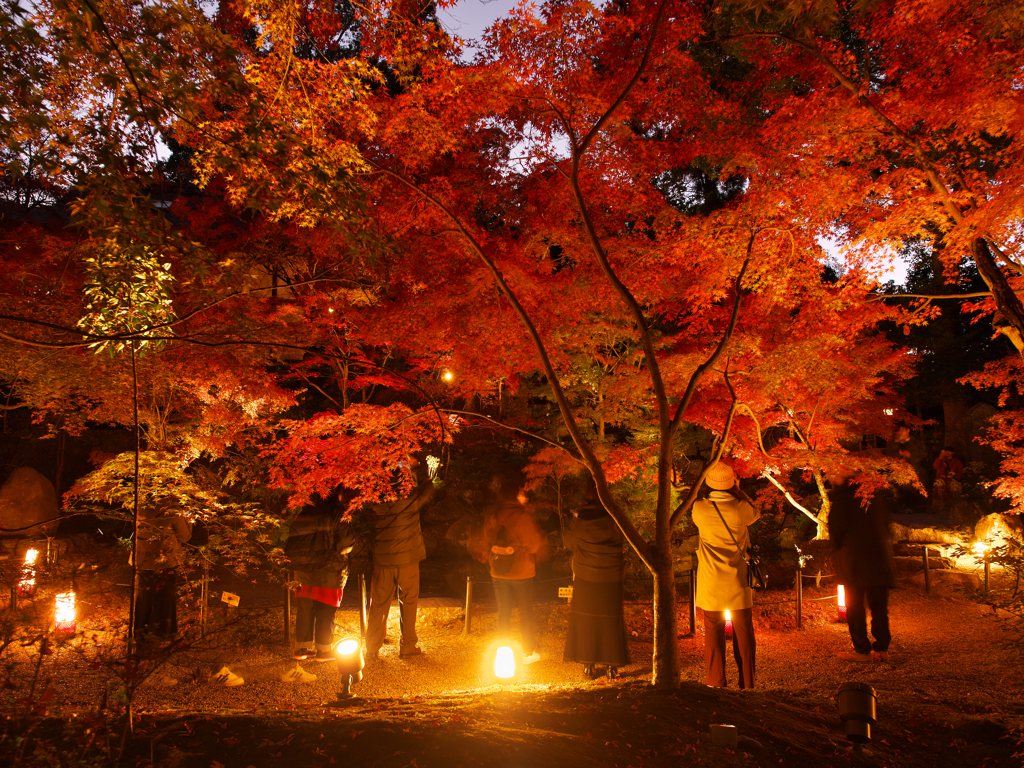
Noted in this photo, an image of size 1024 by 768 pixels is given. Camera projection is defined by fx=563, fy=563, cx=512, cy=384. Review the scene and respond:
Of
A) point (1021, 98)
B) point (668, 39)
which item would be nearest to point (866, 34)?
point (1021, 98)

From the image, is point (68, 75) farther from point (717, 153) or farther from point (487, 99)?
point (717, 153)

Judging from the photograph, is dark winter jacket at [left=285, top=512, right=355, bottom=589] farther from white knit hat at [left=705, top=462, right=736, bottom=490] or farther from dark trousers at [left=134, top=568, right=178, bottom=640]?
white knit hat at [left=705, top=462, right=736, bottom=490]

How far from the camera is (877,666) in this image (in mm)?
5930

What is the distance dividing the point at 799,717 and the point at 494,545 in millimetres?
3293

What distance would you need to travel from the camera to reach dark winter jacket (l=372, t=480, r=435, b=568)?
628 cm

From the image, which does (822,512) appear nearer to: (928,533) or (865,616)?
(928,533)

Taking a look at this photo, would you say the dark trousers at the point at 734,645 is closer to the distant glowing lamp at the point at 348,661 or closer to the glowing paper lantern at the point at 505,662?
the glowing paper lantern at the point at 505,662

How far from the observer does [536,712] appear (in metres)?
3.79

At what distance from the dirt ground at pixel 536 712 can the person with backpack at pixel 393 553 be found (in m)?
0.59

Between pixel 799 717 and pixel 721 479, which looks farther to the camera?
pixel 721 479

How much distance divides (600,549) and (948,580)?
24.5 ft

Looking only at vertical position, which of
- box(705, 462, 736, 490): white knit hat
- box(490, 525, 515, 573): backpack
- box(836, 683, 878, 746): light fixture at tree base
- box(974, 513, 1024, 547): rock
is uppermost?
box(705, 462, 736, 490): white knit hat

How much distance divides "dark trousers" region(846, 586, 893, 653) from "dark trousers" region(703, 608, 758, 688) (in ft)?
5.70

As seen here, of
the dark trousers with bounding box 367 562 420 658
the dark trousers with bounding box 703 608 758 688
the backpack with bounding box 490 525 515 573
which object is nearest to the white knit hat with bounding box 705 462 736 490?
the dark trousers with bounding box 703 608 758 688
